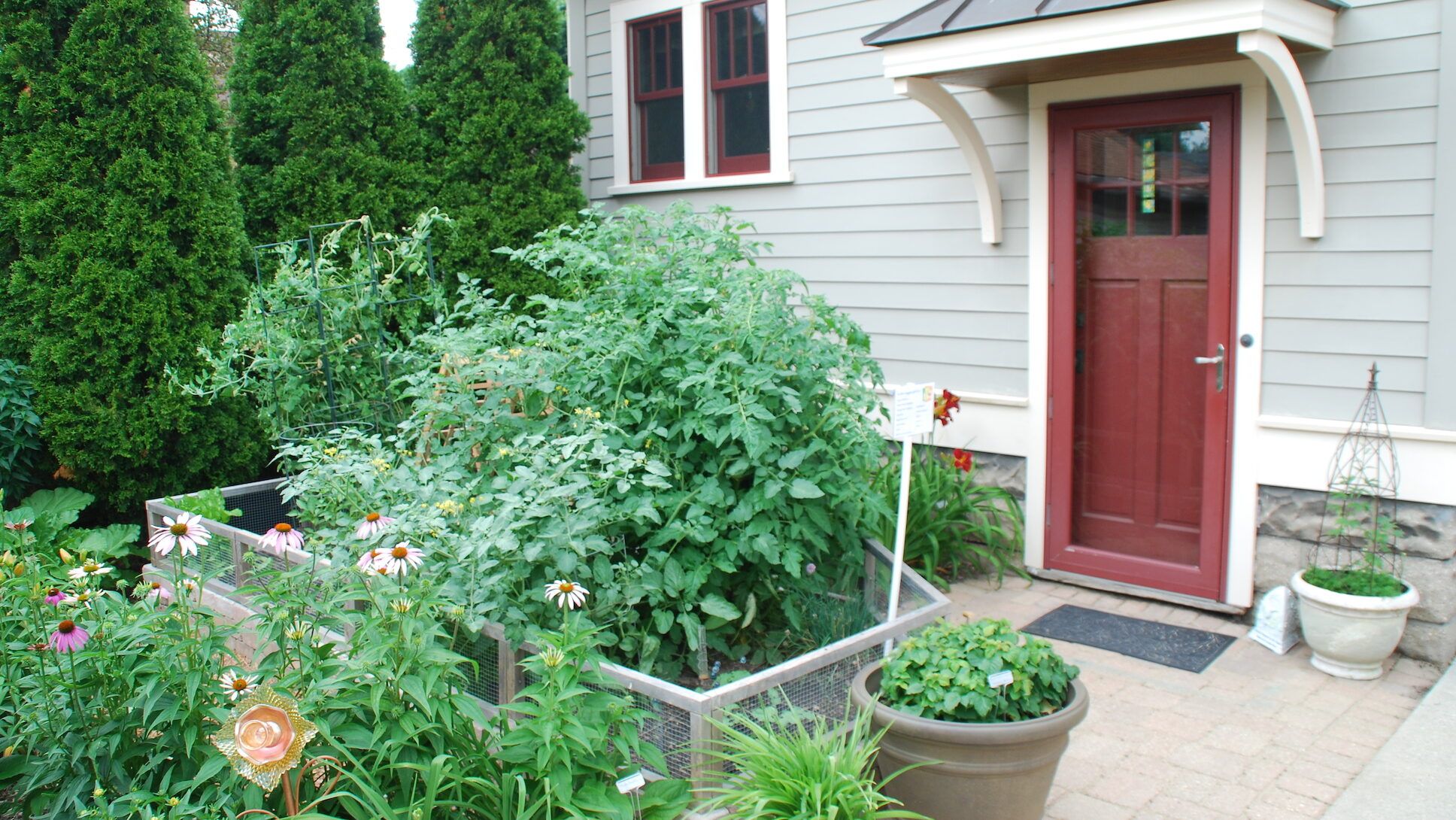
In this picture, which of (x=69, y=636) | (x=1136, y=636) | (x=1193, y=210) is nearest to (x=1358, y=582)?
(x=1136, y=636)

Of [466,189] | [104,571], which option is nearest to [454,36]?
[466,189]

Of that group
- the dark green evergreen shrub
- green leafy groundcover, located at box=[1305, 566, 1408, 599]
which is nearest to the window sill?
green leafy groundcover, located at box=[1305, 566, 1408, 599]

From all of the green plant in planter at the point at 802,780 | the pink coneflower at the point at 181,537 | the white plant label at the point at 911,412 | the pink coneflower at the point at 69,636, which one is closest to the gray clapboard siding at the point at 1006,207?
the white plant label at the point at 911,412

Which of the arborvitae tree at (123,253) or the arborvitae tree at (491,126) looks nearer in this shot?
the arborvitae tree at (123,253)

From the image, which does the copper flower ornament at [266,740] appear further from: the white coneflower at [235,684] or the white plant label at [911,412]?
the white plant label at [911,412]

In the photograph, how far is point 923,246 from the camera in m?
5.71

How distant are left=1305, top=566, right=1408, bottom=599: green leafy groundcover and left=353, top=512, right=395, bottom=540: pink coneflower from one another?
3.39m

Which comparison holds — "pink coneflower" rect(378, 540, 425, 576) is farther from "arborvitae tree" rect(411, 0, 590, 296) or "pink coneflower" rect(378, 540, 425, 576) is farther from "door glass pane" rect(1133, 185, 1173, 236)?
"arborvitae tree" rect(411, 0, 590, 296)

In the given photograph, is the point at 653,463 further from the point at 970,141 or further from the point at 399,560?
the point at 970,141

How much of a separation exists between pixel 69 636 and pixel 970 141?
160 inches

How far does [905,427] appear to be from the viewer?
381 cm

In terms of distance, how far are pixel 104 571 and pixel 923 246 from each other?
4016 millimetres

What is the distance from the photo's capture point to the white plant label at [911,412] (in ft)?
12.4

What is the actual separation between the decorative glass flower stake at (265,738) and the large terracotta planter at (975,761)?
4.53 ft
